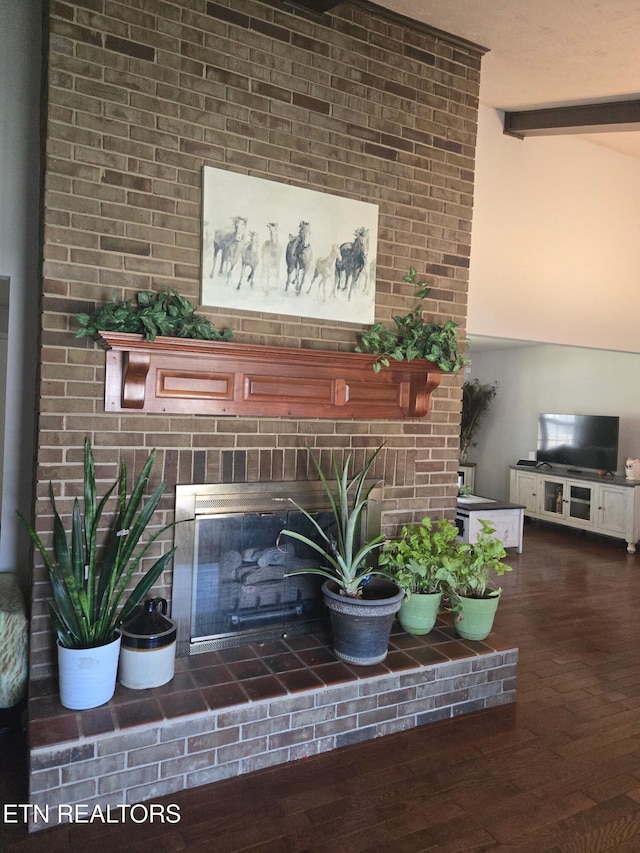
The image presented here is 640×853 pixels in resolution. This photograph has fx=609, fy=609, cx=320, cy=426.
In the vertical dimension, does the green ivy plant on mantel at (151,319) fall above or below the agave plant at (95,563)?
above

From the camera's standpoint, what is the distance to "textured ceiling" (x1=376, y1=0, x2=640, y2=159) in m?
2.87

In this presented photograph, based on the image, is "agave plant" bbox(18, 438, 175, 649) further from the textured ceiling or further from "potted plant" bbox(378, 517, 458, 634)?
the textured ceiling

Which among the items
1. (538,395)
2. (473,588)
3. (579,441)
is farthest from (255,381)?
(538,395)

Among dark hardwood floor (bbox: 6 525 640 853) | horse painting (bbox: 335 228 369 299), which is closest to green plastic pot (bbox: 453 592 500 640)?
dark hardwood floor (bbox: 6 525 640 853)

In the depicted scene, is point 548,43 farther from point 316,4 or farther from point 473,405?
point 473,405

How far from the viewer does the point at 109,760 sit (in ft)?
6.63

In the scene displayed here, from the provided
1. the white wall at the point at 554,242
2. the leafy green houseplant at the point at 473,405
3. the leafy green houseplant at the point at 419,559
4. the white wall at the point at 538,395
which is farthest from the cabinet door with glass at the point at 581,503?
the leafy green houseplant at the point at 419,559

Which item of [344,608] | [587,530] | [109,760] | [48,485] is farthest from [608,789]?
[587,530]

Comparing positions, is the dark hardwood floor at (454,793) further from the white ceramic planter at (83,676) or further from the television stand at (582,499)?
the television stand at (582,499)

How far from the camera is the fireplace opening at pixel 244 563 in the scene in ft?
8.61

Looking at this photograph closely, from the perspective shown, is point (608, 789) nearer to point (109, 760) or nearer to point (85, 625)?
point (109, 760)

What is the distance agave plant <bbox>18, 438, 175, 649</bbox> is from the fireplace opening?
0.22 metres

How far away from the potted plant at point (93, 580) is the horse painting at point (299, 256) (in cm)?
102

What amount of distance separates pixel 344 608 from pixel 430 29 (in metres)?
2.85
